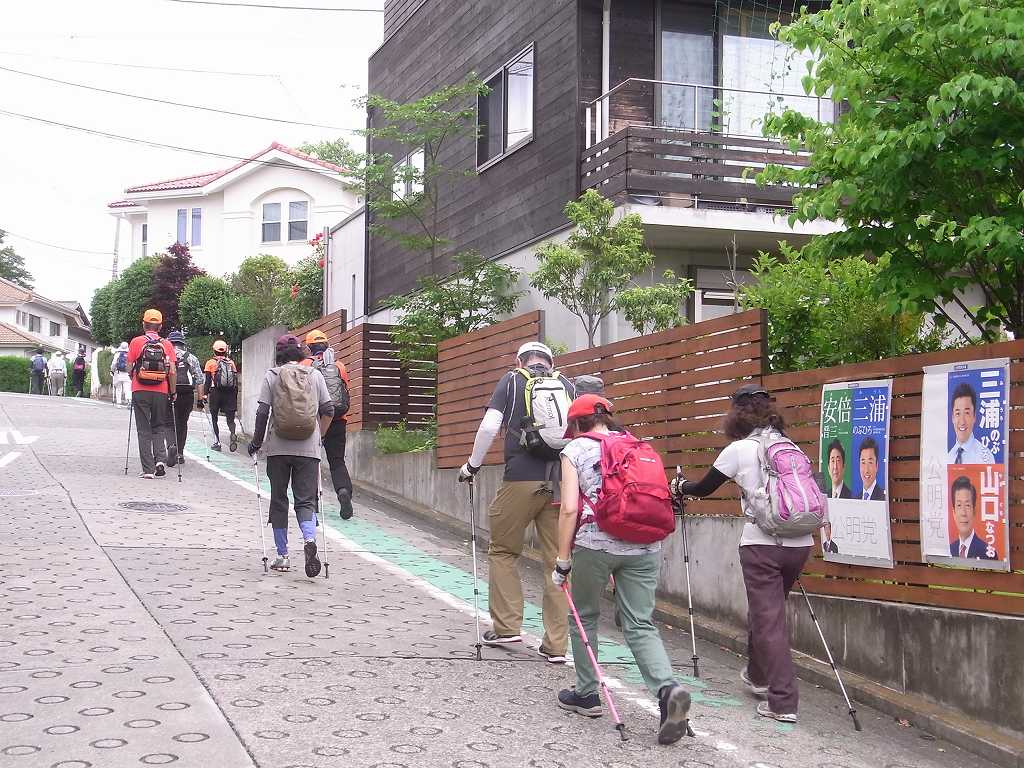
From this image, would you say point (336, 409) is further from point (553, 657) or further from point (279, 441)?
point (553, 657)

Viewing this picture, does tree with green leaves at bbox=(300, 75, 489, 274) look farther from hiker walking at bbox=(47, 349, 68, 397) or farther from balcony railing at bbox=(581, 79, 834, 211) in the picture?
hiker walking at bbox=(47, 349, 68, 397)

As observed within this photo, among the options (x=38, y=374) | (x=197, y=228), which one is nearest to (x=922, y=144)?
(x=38, y=374)

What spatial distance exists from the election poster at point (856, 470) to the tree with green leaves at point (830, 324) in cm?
168

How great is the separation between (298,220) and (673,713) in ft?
155

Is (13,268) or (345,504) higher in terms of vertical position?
(13,268)

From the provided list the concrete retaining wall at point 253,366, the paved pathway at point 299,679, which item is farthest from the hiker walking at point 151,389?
the concrete retaining wall at point 253,366

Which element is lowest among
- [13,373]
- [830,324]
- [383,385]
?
[383,385]

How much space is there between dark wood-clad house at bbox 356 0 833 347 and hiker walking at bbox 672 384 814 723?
26.9 feet

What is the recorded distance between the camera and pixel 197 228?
55.6 metres

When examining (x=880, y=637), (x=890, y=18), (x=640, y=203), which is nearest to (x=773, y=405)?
(x=880, y=637)

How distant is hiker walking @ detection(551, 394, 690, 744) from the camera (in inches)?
255

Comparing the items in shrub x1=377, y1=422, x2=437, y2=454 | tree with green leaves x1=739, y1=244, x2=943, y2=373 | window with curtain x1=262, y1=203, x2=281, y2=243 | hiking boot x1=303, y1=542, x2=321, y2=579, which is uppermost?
window with curtain x1=262, y1=203, x2=281, y2=243

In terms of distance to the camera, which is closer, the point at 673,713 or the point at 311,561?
the point at 673,713

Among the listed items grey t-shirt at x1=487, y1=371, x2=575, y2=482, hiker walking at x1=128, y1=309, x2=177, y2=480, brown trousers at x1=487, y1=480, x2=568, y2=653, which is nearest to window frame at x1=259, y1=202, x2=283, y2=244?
hiker walking at x1=128, y1=309, x2=177, y2=480
